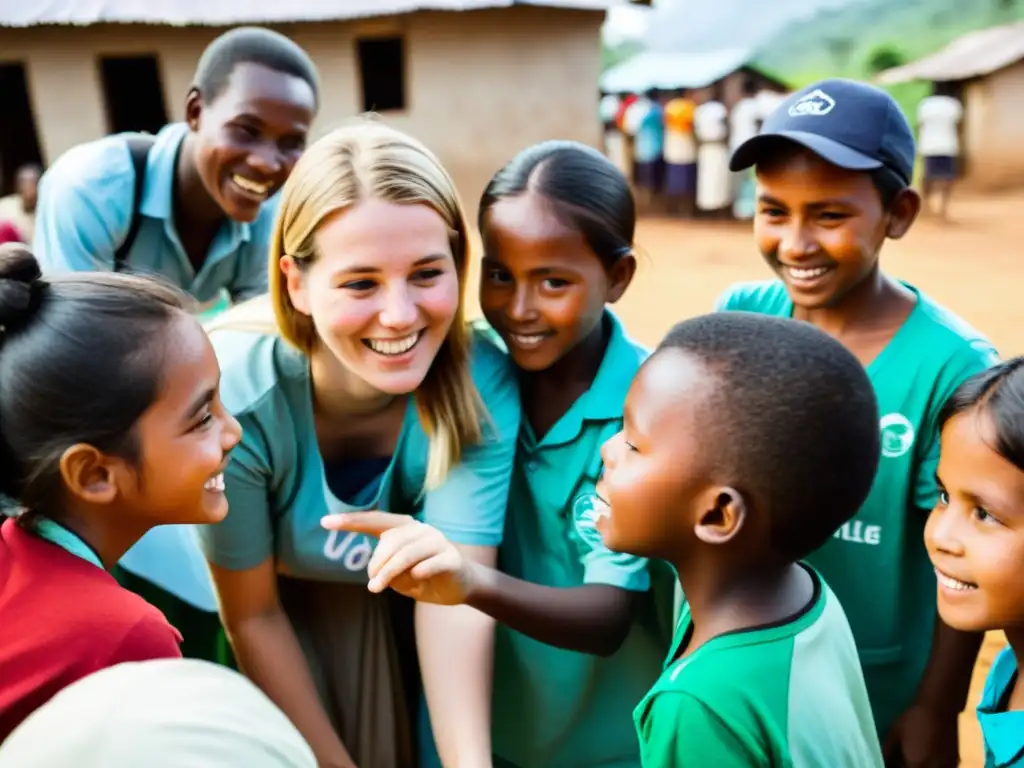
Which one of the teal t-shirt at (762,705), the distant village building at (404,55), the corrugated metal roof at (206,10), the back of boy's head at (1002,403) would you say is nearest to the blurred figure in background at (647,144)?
the distant village building at (404,55)

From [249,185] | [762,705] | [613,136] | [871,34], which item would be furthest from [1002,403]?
[871,34]

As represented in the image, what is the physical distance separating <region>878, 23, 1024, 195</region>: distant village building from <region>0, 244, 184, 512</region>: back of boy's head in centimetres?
1525

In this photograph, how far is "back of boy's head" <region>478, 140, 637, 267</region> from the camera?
1.86 metres

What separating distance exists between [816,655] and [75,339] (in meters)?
1.16

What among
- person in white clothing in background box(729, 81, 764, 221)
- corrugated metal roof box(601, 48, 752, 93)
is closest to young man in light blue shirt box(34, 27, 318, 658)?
person in white clothing in background box(729, 81, 764, 221)

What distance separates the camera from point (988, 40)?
15492mm

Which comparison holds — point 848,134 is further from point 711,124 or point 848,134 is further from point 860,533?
point 711,124

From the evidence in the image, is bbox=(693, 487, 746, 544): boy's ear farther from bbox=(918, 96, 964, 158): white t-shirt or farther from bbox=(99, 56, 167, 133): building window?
bbox=(99, 56, 167, 133): building window

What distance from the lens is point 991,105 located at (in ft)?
46.0

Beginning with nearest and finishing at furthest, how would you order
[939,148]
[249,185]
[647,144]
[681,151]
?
[249,185] < [939,148] < [681,151] < [647,144]

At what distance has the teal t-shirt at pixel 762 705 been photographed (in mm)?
1186

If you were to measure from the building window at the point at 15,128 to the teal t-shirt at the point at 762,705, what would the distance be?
14.1 m

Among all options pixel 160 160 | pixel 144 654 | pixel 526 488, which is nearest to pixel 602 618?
pixel 526 488

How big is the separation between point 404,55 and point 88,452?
443 inches
